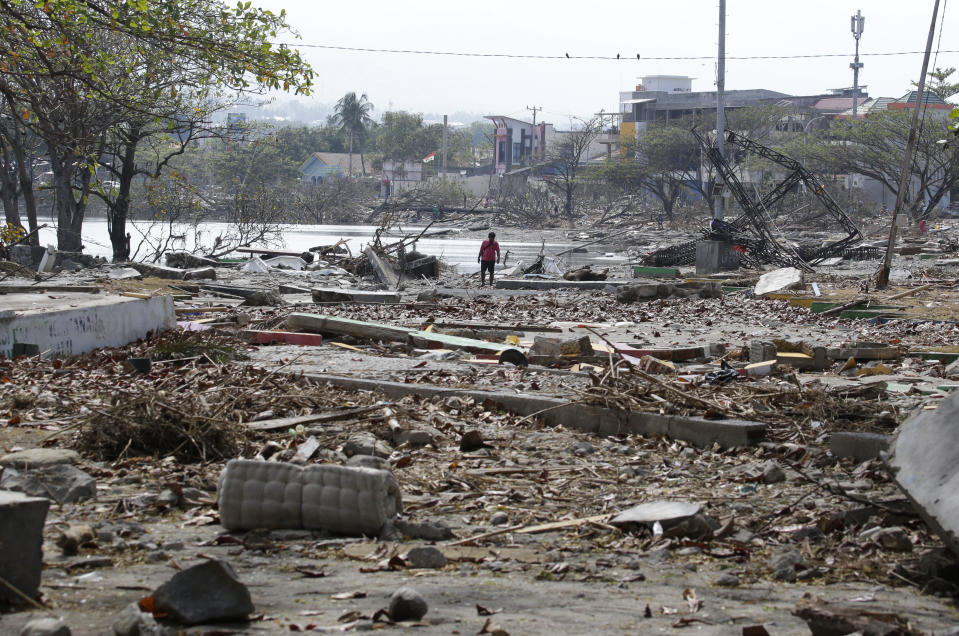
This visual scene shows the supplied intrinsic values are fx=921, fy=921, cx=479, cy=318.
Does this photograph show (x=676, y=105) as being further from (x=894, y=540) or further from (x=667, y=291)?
(x=894, y=540)

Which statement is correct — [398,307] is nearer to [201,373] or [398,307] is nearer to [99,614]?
[201,373]

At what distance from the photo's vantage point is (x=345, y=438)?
556 centimetres

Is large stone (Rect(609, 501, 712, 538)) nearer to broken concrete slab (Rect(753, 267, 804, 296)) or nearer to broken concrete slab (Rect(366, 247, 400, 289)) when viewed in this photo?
broken concrete slab (Rect(753, 267, 804, 296))

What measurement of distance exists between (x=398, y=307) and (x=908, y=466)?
40.9 ft

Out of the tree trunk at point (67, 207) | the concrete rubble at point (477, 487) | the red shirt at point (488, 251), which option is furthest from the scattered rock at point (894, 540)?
the tree trunk at point (67, 207)

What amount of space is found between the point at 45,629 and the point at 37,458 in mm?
2453

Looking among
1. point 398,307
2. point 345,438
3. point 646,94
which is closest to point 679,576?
point 345,438

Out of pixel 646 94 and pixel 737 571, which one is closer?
pixel 737 571

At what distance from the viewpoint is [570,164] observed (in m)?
70.5

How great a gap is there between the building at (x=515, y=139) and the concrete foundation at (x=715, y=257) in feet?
205

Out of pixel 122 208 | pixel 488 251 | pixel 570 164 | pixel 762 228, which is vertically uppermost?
pixel 570 164

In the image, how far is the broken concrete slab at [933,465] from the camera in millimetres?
3199

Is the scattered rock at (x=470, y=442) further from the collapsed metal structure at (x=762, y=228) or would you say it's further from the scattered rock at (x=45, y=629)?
the collapsed metal structure at (x=762, y=228)

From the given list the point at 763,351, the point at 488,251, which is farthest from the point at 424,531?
the point at 488,251
